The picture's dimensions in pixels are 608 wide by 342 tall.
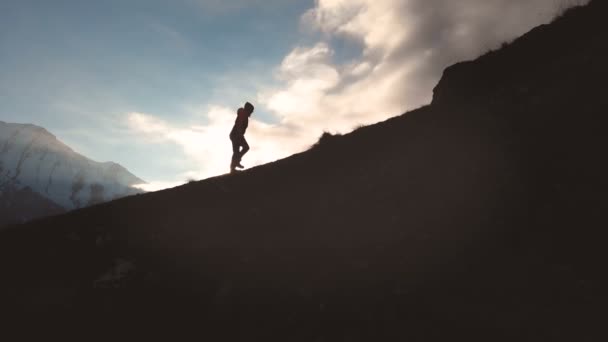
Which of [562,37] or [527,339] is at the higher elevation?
[562,37]

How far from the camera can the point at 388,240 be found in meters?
4.52

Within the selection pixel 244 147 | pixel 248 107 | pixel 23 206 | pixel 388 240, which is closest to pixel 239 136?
pixel 244 147

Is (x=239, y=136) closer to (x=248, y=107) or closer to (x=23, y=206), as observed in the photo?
(x=248, y=107)

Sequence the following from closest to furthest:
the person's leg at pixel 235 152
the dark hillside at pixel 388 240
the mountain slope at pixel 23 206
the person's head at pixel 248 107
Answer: the dark hillside at pixel 388 240, the person's leg at pixel 235 152, the person's head at pixel 248 107, the mountain slope at pixel 23 206

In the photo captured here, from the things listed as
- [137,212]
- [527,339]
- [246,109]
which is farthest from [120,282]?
[246,109]

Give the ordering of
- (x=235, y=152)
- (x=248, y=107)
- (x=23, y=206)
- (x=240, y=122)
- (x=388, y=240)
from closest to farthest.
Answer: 1. (x=388, y=240)
2. (x=235, y=152)
3. (x=240, y=122)
4. (x=248, y=107)
5. (x=23, y=206)

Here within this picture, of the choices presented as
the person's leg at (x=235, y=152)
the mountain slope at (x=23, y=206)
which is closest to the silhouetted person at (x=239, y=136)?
the person's leg at (x=235, y=152)

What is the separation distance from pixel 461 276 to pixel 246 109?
9152 mm

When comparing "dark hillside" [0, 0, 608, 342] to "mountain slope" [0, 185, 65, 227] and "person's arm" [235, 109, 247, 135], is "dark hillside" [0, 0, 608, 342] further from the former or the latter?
"mountain slope" [0, 185, 65, 227]

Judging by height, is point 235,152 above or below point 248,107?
below

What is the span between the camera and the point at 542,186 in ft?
14.4

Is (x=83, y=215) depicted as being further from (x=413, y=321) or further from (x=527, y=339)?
(x=527, y=339)

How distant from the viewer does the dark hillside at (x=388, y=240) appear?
3.27 meters

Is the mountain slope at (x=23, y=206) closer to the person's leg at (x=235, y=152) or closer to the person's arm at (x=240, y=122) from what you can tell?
the person's leg at (x=235, y=152)
